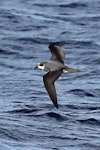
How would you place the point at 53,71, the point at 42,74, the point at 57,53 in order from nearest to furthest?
1. the point at 53,71
2. the point at 57,53
3. the point at 42,74

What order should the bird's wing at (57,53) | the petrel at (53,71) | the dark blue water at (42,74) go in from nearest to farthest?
the petrel at (53,71), the dark blue water at (42,74), the bird's wing at (57,53)

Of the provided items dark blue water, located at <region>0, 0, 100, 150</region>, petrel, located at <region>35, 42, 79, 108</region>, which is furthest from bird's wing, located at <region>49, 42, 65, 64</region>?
dark blue water, located at <region>0, 0, 100, 150</region>

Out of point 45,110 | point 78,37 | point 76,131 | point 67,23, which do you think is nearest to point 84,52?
point 78,37

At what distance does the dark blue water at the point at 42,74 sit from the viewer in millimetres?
12516

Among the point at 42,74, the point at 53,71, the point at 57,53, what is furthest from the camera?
the point at 42,74

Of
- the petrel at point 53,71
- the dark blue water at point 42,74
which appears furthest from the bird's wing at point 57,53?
the dark blue water at point 42,74

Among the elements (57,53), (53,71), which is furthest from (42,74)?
(53,71)

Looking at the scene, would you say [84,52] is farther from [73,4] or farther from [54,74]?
[54,74]

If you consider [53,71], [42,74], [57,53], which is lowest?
[42,74]

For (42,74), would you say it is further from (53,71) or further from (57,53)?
(53,71)

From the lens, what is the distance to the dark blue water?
1252 cm

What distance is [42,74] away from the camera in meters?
16.8

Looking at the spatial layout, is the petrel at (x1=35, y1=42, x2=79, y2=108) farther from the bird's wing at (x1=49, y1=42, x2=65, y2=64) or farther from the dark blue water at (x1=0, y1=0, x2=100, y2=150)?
the dark blue water at (x1=0, y1=0, x2=100, y2=150)

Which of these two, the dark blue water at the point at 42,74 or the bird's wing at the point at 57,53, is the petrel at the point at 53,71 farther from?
the dark blue water at the point at 42,74
